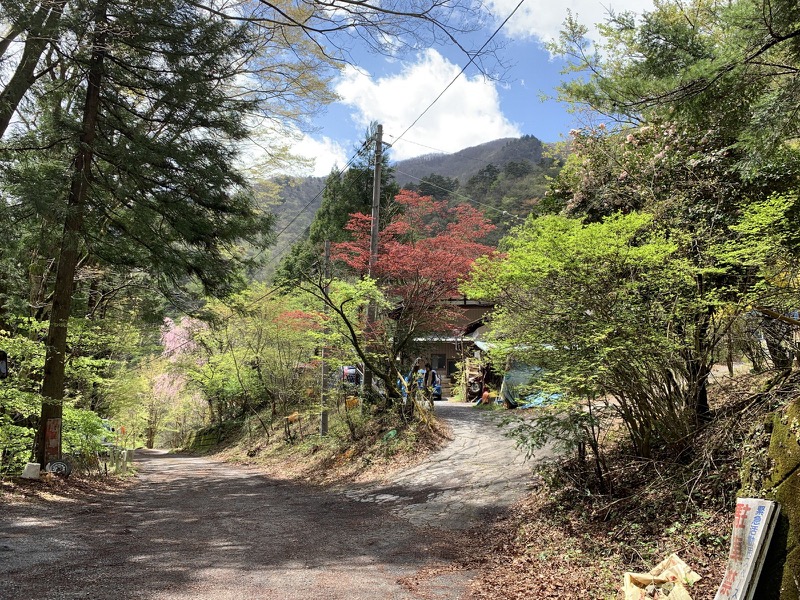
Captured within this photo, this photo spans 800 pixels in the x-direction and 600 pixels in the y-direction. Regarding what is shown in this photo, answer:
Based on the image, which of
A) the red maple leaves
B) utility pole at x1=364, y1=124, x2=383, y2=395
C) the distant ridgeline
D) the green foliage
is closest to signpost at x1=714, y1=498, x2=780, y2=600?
the green foliage

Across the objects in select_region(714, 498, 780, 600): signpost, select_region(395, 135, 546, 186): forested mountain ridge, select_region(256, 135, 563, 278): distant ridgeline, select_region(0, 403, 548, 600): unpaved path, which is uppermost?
select_region(395, 135, 546, 186): forested mountain ridge

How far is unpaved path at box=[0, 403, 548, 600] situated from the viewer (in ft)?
14.1

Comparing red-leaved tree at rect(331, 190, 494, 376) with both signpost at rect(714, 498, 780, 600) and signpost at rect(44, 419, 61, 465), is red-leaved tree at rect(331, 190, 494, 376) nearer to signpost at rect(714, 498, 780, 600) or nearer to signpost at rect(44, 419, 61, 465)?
signpost at rect(44, 419, 61, 465)

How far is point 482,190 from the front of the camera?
48.0 metres

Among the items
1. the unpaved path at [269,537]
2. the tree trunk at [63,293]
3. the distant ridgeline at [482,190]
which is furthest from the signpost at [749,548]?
the tree trunk at [63,293]

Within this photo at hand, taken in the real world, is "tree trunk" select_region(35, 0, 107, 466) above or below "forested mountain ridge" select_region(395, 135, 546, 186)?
below

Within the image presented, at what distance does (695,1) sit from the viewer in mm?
10609

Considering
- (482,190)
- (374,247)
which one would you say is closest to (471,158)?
(482,190)

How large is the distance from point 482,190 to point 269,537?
44.7 m

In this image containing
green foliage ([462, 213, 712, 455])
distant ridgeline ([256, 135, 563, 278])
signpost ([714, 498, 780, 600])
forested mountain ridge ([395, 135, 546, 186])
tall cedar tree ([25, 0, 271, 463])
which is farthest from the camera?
forested mountain ridge ([395, 135, 546, 186])

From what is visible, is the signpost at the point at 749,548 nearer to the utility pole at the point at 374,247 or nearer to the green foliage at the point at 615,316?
the green foliage at the point at 615,316

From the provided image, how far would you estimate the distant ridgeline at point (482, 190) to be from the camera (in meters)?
16.6

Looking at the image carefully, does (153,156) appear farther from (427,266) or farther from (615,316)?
(615,316)

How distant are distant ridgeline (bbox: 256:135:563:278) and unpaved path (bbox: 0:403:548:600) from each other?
5402 millimetres
